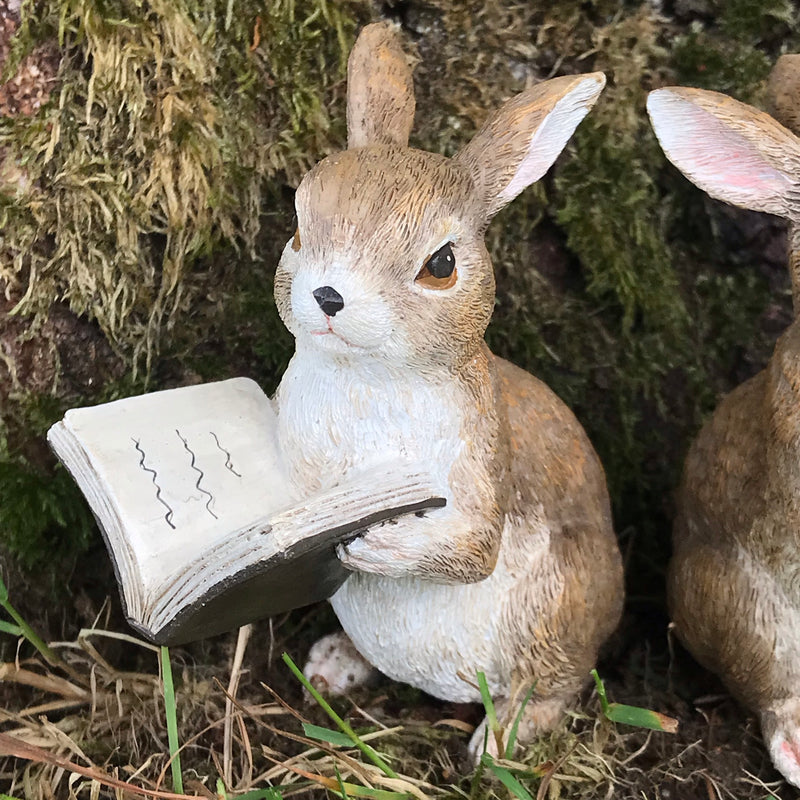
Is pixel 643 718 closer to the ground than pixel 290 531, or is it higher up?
closer to the ground

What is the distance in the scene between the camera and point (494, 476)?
1101mm

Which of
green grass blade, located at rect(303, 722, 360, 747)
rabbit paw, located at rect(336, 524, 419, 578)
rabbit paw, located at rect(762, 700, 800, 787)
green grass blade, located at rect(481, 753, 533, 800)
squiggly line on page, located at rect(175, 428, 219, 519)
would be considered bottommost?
rabbit paw, located at rect(762, 700, 800, 787)

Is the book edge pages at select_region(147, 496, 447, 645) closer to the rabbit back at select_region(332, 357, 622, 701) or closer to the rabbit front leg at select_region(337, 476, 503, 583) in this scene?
the rabbit front leg at select_region(337, 476, 503, 583)

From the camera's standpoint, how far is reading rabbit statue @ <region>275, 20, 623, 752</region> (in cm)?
97

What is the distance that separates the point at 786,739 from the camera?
1206 millimetres

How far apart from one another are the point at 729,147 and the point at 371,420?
52 centimetres

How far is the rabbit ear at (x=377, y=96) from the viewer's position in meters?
1.11

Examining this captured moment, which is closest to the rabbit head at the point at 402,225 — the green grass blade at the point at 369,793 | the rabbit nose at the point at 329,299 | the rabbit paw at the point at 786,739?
the rabbit nose at the point at 329,299

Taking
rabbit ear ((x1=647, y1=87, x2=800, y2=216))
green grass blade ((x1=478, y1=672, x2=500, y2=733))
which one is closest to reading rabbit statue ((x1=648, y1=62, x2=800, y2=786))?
rabbit ear ((x1=647, y1=87, x2=800, y2=216))

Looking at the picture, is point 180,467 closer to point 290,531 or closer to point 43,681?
point 290,531

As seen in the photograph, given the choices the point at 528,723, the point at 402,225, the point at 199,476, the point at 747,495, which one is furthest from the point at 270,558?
the point at 747,495

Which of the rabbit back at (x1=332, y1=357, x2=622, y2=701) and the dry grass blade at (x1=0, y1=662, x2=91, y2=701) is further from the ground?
the rabbit back at (x1=332, y1=357, x2=622, y2=701)

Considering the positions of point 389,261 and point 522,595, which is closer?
point 389,261

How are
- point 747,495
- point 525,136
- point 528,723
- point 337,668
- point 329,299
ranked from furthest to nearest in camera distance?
point 337,668 < point 528,723 < point 747,495 < point 525,136 < point 329,299
